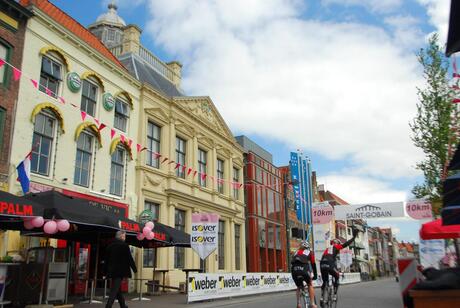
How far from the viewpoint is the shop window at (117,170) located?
19.5 metres

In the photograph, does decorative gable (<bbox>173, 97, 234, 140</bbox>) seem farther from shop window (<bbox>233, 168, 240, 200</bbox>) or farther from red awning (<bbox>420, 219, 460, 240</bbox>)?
red awning (<bbox>420, 219, 460, 240</bbox>)

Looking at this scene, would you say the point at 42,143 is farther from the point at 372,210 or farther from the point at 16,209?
the point at 372,210

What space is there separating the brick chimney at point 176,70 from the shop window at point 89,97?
31.3ft

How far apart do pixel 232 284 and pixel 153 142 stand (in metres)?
8.98

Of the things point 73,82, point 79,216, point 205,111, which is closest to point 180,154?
point 205,111

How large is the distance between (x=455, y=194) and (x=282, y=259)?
35291 millimetres

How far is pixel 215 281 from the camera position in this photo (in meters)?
15.8

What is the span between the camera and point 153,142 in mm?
22781

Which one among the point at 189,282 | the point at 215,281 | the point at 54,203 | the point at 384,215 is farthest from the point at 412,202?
the point at 54,203

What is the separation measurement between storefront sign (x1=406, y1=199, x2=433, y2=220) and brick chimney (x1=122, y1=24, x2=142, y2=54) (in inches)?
631

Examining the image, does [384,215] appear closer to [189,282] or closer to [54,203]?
[189,282]

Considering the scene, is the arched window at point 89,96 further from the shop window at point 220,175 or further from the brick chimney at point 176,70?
the shop window at point 220,175

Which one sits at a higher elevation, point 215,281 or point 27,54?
point 27,54

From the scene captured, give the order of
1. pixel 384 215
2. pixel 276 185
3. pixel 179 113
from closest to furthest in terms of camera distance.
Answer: pixel 384 215 → pixel 179 113 → pixel 276 185
